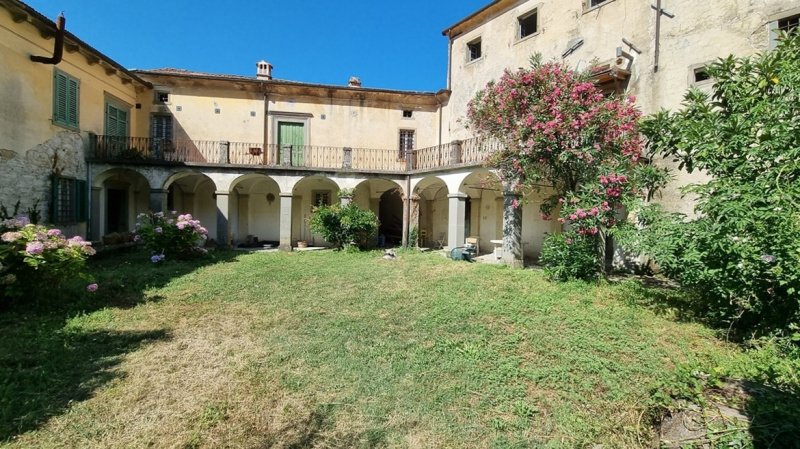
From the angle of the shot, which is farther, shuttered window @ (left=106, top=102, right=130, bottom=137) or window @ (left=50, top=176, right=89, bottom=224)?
shuttered window @ (left=106, top=102, right=130, bottom=137)

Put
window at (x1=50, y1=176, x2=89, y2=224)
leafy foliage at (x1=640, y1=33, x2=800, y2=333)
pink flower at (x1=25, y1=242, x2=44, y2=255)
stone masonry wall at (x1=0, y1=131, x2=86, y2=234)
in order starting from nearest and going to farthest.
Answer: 1. leafy foliage at (x1=640, y1=33, x2=800, y2=333)
2. pink flower at (x1=25, y1=242, x2=44, y2=255)
3. stone masonry wall at (x1=0, y1=131, x2=86, y2=234)
4. window at (x1=50, y1=176, x2=89, y2=224)

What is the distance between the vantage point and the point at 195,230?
452 inches

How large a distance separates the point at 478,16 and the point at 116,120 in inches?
580

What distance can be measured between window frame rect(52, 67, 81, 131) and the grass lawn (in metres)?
6.97

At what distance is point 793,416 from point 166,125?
18.8 metres

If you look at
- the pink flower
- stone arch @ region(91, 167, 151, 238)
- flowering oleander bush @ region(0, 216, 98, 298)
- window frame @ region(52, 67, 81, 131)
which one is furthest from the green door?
the pink flower

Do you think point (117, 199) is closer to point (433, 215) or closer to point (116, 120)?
point (116, 120)

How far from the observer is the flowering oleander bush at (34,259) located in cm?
579

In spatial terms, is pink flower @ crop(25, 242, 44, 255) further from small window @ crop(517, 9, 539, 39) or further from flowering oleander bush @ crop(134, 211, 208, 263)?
small window @ crop(517, 9, 539, 39)

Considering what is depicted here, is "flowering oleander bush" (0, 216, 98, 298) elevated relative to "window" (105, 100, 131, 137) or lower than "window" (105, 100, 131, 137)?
lower

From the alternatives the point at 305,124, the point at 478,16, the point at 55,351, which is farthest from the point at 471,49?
the point at 55,351

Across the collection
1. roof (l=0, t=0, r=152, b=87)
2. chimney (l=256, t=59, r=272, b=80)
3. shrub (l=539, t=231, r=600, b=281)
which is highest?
chimney (l=256, t=59, r=272, b=80)

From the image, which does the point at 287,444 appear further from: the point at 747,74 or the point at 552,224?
the point at 552,224

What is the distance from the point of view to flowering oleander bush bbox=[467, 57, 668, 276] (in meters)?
7.53
